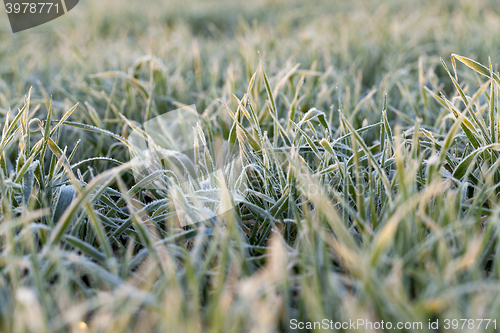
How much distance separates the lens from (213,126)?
3.37 feet

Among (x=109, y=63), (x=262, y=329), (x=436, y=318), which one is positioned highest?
(x=109, y=63)

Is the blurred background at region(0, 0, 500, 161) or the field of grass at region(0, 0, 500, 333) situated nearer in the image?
the field of grass at region(0, 0, 500, 333)

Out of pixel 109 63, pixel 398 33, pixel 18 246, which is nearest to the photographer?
pixel 18 246

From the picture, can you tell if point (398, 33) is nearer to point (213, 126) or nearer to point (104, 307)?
point (213, 126)

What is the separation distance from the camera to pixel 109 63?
164 centimetres

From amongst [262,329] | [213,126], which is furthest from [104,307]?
[213,126]

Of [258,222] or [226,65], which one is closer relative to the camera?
[258,222]

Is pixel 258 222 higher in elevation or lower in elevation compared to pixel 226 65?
lower

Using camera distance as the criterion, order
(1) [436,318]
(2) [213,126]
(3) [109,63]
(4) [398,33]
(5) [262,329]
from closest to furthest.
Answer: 1. (5) [262,329]
2. (1) [436,318]
3. (2) [213,126]
4. (3) [109,63]
5. (4) [398,33]

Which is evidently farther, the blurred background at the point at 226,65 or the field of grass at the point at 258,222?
the blurred background at the point at 226,65

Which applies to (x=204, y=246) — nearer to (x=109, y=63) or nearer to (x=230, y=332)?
(x=230, y=332)

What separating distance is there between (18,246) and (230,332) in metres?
0.37

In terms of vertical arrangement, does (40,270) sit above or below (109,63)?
below

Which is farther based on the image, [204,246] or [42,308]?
[204,246]
